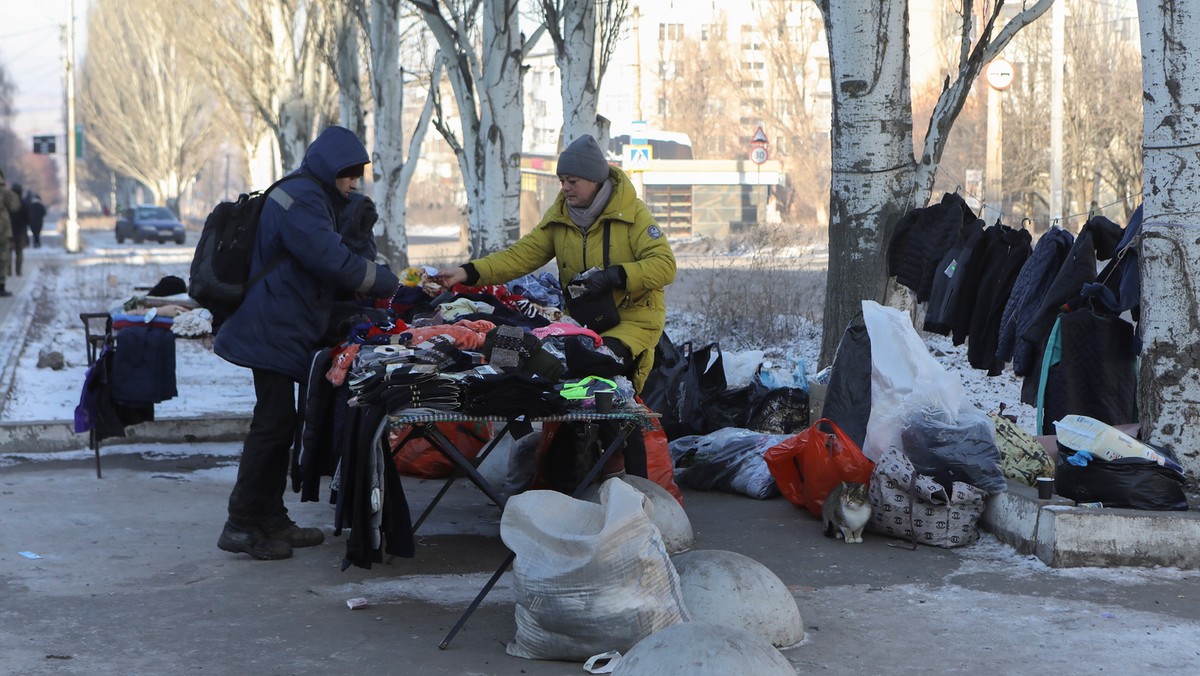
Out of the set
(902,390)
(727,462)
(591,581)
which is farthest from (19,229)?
(591,581)

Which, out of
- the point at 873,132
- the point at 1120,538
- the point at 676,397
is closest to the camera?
the point at 1120,538

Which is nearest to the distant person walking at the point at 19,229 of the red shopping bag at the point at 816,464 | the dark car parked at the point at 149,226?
the dark car parked at the point at 149,226

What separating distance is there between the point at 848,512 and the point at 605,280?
1614 mm

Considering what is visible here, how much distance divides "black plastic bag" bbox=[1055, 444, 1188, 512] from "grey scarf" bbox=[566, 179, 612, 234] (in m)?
2.59

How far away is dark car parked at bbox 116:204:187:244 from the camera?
4944 centimetres

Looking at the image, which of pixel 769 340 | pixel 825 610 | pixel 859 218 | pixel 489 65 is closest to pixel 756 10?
pixel 489 65

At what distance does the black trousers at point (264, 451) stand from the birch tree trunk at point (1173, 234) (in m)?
4.14

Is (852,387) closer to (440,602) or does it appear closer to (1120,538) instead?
(1120,538)

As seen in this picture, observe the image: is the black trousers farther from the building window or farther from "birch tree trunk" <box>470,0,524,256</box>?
the building window

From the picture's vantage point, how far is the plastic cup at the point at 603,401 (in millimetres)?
5301

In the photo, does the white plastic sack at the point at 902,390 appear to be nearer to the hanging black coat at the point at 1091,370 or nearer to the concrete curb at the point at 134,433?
the hanging black coat at the point at 1091,370

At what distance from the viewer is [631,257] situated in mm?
6699

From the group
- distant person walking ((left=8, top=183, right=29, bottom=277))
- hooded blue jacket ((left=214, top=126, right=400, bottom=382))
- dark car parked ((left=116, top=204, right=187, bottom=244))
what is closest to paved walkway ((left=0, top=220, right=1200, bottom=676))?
hooded blue jacket ((left=214, top=126, right=400, bottom=382))

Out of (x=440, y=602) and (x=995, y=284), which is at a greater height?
(x=995, y=284)
